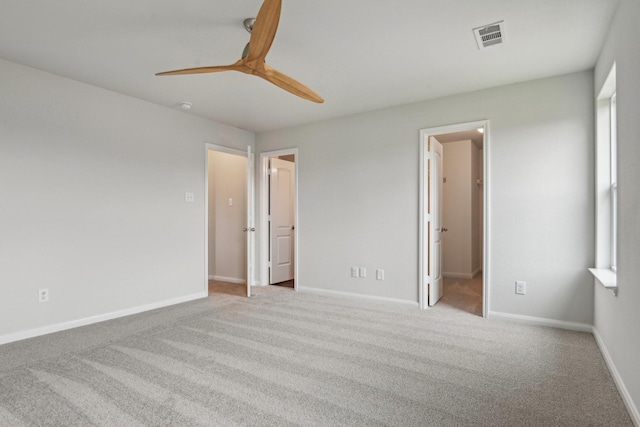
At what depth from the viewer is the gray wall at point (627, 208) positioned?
6.02 ft

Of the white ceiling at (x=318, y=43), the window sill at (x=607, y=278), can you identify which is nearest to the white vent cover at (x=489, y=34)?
the white ceiling at (x=318, y=43)

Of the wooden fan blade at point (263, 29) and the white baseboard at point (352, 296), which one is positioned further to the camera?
the white baseboard at point (352, 296)

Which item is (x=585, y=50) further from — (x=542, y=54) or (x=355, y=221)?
(x=355, y=221)

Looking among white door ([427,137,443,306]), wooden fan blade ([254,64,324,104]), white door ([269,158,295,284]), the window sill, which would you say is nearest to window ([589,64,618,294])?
the window sill

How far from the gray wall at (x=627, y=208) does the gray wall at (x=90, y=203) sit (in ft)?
14.0

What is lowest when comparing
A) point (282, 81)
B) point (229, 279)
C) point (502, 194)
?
point (229, 279)

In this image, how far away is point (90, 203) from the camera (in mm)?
3502

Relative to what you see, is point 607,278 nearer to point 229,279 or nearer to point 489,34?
point 489,34

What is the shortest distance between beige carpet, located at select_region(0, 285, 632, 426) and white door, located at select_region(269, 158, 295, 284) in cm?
205

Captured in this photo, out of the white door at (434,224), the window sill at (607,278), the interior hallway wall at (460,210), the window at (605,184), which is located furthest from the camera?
the interior hallway wall at (460,210)

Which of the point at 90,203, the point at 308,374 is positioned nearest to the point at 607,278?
the point at 308,374

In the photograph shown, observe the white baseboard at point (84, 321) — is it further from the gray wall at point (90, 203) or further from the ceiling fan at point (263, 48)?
the ceiling fan at point (263, 48)

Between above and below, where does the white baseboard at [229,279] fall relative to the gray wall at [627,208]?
below

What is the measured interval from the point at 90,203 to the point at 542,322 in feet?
15.4
